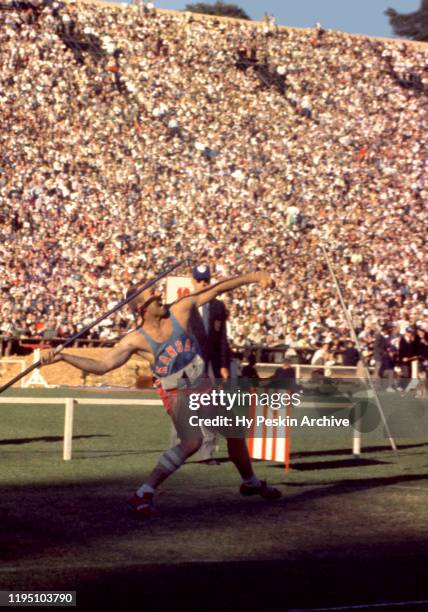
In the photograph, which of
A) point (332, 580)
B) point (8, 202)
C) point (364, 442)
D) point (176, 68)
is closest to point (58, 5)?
point (176, 68)

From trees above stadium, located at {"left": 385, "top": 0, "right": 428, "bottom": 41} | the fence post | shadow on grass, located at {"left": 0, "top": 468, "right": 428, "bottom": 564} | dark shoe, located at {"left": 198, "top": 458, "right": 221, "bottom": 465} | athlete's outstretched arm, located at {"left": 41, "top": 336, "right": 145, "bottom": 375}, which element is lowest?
shadow on grass, located at {"left": 0, "top": 468, "right": 428, "bottom": 564}

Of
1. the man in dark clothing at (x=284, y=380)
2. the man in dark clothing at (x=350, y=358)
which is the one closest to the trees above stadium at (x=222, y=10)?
the man in dark clothing at (x=350, y=358)

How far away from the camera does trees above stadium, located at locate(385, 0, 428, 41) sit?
8944cm

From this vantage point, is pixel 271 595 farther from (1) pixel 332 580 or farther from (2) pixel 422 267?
(2) pixel 422 267

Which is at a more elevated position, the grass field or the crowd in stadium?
the crowd in stadium

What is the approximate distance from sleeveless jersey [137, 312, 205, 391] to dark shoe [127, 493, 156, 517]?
0.80 meters

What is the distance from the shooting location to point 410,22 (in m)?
90.7

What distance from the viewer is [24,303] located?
34.1 m

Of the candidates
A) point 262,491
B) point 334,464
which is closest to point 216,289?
point 262,491

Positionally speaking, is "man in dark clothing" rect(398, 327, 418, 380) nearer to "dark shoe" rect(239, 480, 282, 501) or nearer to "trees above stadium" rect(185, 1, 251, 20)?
"dark shoe" rect(239, 480, 282, 501)

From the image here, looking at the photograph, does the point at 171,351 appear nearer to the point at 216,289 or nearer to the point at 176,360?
the point at 176,360

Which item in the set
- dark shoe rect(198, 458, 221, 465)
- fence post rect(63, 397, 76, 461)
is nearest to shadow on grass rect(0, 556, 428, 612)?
dark shoe rect(198, 458, 221, 465)

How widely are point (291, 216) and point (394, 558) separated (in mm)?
33418

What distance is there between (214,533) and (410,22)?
86394mm
